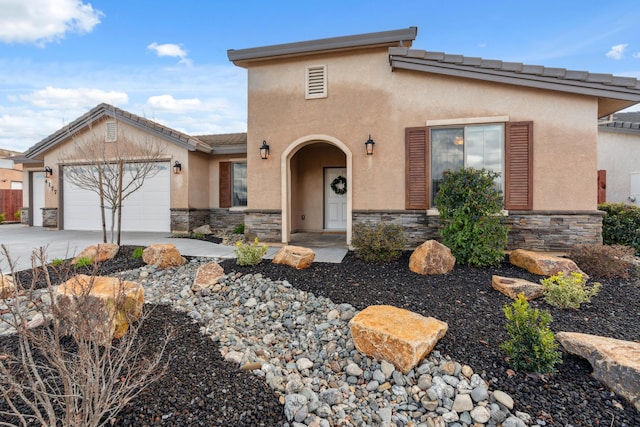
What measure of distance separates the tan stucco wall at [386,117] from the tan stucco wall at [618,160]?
5.82 m

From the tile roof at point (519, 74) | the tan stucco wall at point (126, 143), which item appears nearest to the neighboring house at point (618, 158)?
the tile roof at point (519, 74)

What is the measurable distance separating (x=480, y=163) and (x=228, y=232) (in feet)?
25.6

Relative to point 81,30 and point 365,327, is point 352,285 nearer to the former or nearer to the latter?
point 365,327

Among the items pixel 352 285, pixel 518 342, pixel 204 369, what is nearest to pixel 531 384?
pixel 518 342

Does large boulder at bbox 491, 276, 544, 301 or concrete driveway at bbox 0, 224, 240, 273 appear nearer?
large boulder at bbox 491, 276, 544, 301

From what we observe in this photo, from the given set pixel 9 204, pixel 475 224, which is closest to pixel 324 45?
pixel 475 224

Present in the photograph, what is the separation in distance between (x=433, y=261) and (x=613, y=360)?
2.74 metres

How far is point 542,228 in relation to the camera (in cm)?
640

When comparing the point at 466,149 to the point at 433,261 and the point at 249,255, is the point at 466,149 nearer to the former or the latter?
the point at 433,261

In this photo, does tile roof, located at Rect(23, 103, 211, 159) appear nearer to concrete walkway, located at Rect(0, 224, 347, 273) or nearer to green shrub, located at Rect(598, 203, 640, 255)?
concrete walkway, located at Rect(0, 224, 347, 273)

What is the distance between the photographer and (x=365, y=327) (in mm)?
3033

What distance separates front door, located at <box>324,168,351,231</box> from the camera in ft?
34.3

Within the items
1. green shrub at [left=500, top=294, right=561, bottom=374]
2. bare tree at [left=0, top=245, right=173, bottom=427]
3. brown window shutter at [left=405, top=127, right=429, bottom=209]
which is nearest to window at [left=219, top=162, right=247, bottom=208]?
brown window shutter at [left=405, top=127, right=429, bottom=209]

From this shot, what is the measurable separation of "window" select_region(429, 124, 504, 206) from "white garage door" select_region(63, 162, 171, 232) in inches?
346
